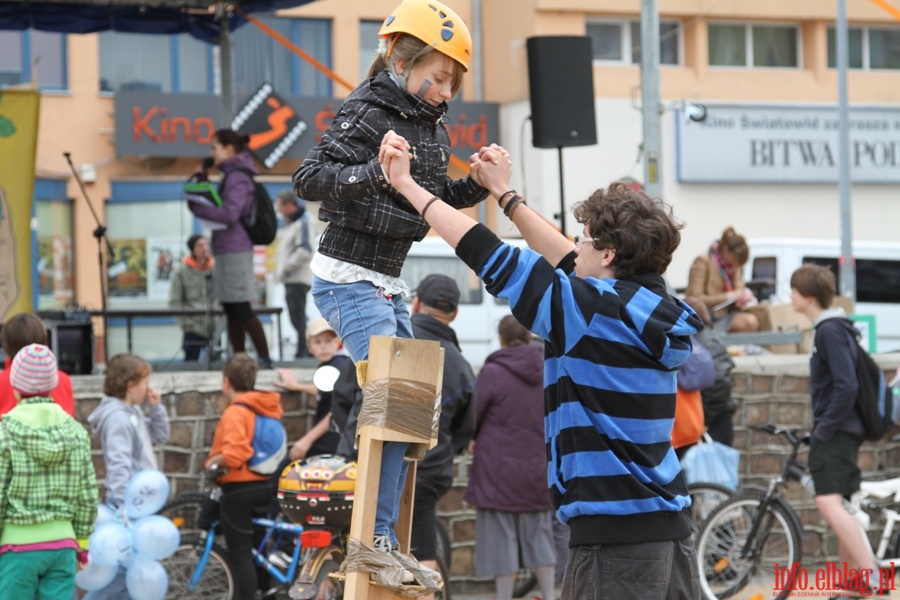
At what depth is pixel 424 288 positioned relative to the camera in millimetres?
7109

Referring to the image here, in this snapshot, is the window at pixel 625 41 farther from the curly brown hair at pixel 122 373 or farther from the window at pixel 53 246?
the curly brown hair at pixel 122 373

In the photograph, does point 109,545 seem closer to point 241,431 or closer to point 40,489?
point 40,489

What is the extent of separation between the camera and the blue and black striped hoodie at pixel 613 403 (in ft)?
12.5

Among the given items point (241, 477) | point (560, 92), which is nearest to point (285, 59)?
point (560, 92)

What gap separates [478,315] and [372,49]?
1017cm

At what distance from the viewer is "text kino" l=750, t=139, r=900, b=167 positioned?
25.7 metres

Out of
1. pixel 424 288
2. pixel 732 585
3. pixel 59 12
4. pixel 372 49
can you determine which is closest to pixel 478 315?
pixel 59 12

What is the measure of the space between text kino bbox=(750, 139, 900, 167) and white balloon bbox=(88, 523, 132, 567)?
20341mm

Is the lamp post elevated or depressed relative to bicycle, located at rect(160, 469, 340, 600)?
elevated

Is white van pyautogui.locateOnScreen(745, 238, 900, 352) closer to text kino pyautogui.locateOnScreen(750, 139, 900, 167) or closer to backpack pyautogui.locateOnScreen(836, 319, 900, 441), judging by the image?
text kino pyautogui.locateOnScreen(750, 139, 900, 167)

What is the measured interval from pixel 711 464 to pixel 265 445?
305 centimetres

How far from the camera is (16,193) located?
33.7ft

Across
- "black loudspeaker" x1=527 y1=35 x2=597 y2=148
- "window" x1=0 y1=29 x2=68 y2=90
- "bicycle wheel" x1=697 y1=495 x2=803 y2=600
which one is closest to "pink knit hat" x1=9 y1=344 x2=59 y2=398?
"bicycle wheel" x1=697 y1=495 x2=803 y2=600

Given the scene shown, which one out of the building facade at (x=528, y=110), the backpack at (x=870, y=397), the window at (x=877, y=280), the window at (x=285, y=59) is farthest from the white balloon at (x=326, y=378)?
the window at (x=285, y=59)
